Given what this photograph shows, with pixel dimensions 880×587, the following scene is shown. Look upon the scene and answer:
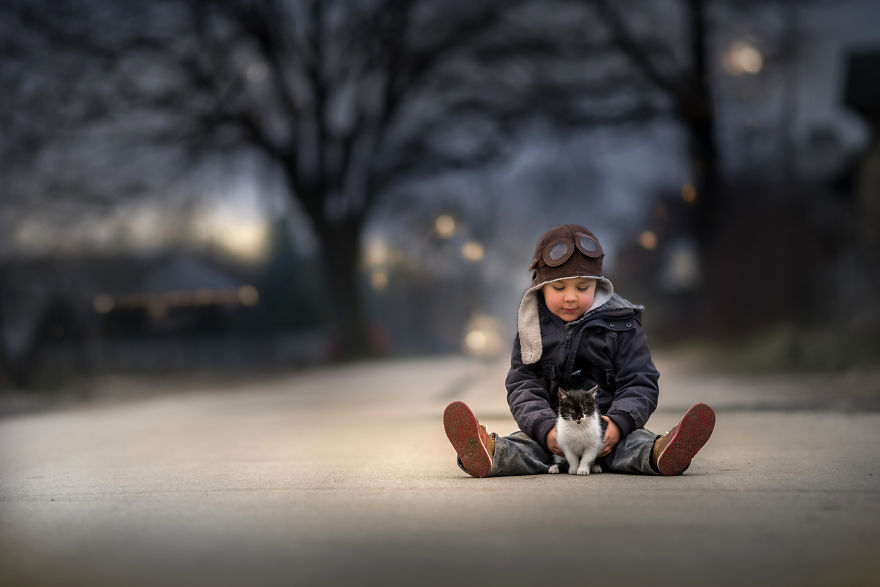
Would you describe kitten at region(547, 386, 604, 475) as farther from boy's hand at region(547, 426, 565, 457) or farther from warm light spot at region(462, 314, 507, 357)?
warm light spot at region(462, 314, 507, 357)

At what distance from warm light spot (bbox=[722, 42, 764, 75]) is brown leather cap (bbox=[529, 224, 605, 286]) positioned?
13.7 m

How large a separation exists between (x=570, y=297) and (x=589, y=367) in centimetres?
41

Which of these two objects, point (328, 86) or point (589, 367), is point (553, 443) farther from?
point (328, 86)

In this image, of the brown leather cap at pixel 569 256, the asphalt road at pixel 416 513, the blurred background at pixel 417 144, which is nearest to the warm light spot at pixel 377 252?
the blurred background at pixel 417 144

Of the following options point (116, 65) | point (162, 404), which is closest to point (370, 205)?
point (116, 65)

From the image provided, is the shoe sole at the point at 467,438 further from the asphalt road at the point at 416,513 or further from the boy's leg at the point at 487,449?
the asphalt road at the point at 416,513

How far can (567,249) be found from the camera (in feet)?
18.2

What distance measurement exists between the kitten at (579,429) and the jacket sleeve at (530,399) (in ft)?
0.36

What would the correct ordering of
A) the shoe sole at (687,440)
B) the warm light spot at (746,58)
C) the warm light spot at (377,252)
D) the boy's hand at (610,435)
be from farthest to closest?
the warm light spot at (377,252)
the warm light spot at (746,58)
the boy's hand at (610,435)
the shoe sole at (687,440)

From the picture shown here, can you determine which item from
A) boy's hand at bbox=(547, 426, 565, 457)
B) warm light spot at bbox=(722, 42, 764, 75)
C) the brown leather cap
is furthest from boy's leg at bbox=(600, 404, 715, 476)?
warm light spot at bbox=(722, 42, 764, 75)

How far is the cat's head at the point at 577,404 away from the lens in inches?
201

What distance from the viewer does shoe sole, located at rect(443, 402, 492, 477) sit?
513 cm

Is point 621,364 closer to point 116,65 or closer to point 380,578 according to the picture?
point 380,578

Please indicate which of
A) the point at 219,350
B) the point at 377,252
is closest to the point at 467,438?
the point at 377,252
